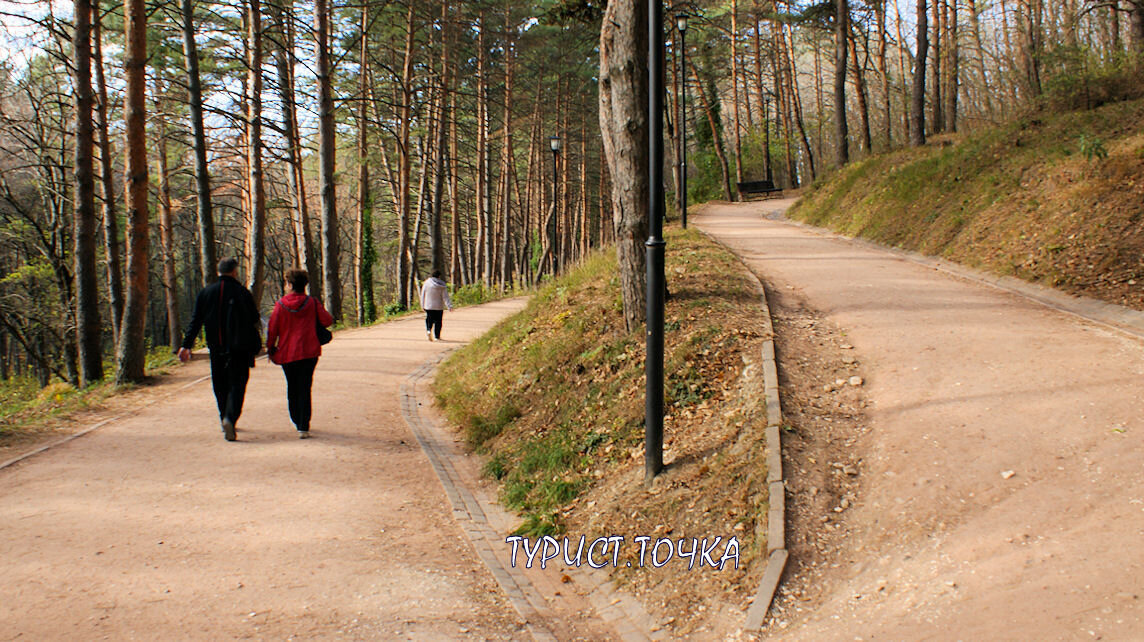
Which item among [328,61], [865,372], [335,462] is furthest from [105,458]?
[328,61]

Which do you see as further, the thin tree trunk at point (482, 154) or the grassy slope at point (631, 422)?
the thin tree trunk at point (482, 154)

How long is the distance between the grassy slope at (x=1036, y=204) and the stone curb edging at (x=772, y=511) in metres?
4.76

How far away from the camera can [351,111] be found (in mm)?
25125

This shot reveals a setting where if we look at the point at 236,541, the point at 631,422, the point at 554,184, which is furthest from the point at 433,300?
the point at 554,184

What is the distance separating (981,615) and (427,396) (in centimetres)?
884

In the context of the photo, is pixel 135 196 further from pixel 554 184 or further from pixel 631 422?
pixel 554 184

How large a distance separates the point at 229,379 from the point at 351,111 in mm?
18779

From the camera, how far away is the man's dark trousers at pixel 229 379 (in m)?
8.09

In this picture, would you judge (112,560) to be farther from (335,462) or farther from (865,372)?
(865,372)

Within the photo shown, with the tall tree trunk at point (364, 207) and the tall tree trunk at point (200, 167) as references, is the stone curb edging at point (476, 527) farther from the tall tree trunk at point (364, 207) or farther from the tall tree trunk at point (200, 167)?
the tall tree trunk at point (364, 207)

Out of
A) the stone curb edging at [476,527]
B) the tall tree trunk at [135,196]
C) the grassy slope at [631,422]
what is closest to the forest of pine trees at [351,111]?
the tall tree trunk at [135,196]

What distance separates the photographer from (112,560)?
511 cm

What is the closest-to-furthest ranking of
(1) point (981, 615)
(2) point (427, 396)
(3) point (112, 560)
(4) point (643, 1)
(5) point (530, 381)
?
1. (1) point (981, 615)
2. (3) point (112, 560)
3. (4) point (643, 1)
4. (5) point (530, 381)
5. (2) point (427, 396)

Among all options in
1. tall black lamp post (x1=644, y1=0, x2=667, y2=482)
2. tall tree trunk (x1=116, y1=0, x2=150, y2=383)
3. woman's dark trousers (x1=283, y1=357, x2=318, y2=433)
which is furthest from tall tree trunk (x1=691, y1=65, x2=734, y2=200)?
tall black lamp post (x1=644, y1=0, x2=667, y2=482)
